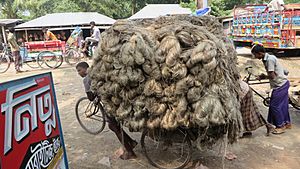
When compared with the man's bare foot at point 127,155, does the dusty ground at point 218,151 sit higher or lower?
lower

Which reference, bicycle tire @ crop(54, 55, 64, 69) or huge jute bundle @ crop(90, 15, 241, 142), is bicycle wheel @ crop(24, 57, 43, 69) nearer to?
bicycle tire @ crop(54, 55, 64, 69)

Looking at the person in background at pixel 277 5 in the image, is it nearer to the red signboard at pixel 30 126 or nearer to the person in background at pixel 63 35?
the red signboard at pixel 30 126

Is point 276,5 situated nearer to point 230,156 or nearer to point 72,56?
point 230,156

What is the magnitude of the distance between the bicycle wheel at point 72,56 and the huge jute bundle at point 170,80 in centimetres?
1056

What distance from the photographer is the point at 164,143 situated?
3.47m

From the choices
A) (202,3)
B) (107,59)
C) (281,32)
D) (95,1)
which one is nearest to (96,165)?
(107,59)

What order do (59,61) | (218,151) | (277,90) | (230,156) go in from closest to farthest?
(230,156), (218,151), (277,90), (59,61)

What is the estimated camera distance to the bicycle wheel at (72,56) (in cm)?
1311

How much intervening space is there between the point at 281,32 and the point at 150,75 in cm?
843

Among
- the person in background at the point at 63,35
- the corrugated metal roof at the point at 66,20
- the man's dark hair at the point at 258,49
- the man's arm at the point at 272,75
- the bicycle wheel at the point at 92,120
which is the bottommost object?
the bicycle wheel at the point at 92,120

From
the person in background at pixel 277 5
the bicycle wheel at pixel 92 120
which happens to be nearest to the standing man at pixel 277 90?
the bicycle wheel at pixel 92 120

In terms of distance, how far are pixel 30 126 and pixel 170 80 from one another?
1496 millimetres

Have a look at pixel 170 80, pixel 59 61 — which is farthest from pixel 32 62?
pixel 170 80

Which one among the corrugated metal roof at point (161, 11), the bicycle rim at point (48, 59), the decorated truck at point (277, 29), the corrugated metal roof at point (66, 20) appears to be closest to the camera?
the decorated truck at point (277, 29)
